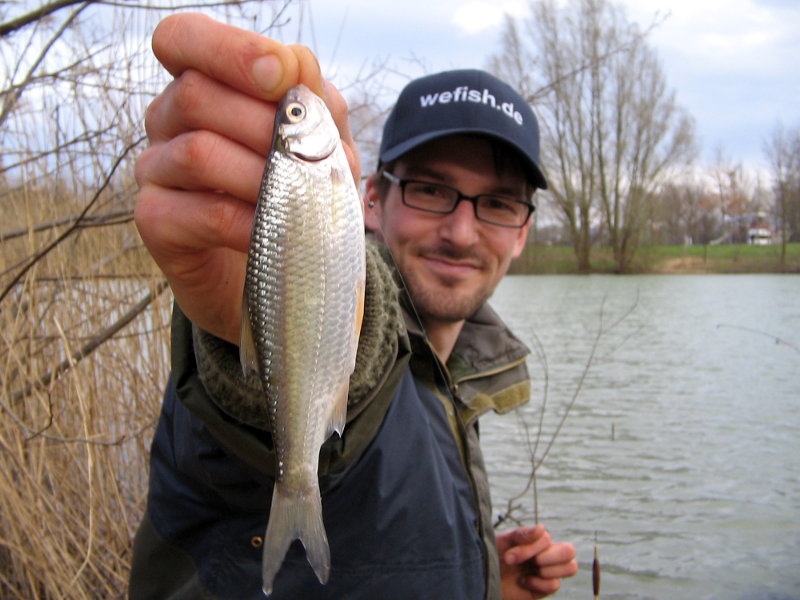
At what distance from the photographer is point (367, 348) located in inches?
68.2

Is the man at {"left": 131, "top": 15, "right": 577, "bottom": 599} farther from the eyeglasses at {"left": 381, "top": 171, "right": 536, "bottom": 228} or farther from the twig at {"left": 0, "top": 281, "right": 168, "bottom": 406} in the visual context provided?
the twig at {"left": 0, "top": 281, "right": 168, "bottom": 406}

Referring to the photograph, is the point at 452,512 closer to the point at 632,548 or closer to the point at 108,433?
the point at 108,433

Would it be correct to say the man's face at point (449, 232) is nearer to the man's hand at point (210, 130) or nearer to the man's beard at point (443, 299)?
the man's beard at point (443, 299)

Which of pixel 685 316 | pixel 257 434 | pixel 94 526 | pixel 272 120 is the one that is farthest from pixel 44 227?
pixel 685 316

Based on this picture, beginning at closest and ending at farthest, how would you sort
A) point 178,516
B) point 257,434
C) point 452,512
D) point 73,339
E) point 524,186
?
point 257,434 → point 178,516 → point 452,512 → point 524,186 → point 73,339

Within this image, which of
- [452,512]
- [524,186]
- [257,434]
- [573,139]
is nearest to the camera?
[257,434]

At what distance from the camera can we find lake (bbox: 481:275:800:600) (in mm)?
5250

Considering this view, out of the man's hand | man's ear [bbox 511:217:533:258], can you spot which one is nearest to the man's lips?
man's ear [bbox 511:217:533:258]

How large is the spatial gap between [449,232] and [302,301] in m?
1.93

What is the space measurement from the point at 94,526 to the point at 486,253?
215 centimetres

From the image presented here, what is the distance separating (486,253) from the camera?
3.27 meters

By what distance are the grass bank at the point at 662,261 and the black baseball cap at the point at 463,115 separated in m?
28.7

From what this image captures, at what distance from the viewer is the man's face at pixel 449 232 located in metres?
3.10

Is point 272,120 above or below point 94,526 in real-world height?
above
